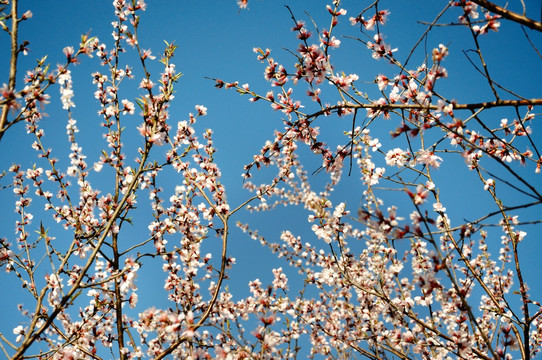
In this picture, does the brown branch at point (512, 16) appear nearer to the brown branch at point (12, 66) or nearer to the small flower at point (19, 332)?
the brown branch at point (12, 66)

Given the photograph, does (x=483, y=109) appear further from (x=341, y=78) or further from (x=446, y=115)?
(x=341, y=78)

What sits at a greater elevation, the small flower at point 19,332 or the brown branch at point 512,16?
the brown branch at point 512,16

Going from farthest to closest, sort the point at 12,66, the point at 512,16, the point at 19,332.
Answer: the point at 19,332
the point at 12,66
the point at 512,16

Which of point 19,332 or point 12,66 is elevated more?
point 12,66

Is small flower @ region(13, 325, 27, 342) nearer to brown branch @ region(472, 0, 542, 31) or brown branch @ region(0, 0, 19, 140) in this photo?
brown branch @ region(0, 0, 19, 140)

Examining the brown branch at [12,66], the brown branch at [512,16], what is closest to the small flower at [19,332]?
the brown branch at [12,66]

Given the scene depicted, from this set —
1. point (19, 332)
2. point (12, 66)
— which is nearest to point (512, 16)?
point (12, 66)

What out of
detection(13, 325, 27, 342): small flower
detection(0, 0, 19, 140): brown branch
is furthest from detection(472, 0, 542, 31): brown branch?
detection(13, 325, 27, 342): small flower

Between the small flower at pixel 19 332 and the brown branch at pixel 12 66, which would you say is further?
the small flower at pixel 19 332

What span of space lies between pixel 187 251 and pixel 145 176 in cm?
160

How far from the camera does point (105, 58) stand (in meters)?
4.46

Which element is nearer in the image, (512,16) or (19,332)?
(512,16)

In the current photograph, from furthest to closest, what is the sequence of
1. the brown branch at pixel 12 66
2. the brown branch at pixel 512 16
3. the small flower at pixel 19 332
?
the small flower at pixel 19 332, the brown branch at pixel 12 66, the brown branch at pixel 512 16

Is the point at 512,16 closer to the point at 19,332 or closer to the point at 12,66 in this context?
the point at 12,66
